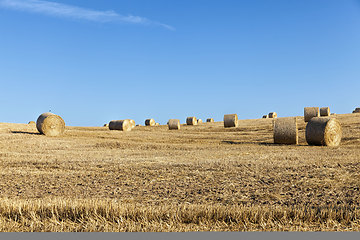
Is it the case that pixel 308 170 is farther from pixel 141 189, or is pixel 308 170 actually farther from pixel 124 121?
pixel 124 121

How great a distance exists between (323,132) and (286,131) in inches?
75.4

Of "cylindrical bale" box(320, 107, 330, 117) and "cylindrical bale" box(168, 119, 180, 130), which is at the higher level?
"cylindrical bale" box(320, 107, 330, 117)

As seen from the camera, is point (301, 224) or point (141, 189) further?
point (141, 189)

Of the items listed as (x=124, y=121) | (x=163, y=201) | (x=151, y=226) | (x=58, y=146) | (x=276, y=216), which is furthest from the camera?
(x=124, y=121)

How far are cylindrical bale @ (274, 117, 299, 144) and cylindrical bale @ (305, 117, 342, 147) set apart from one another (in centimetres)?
68

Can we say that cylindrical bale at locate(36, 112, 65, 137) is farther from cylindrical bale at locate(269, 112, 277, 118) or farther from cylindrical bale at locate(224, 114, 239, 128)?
cylindrical bale at locate(269, 112, 277, 118)

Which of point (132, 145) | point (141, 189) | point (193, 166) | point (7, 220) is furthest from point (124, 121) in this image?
point (7, 220)

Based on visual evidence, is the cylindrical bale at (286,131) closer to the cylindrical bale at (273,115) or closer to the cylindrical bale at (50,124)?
the cylindrical bale at (50,124)

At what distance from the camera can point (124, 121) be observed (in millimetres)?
30031

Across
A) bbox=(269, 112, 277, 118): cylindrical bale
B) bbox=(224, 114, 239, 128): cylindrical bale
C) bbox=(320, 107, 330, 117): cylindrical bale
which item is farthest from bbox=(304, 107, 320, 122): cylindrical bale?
bbox=(269, 112, 277, 118): cylindrical bale

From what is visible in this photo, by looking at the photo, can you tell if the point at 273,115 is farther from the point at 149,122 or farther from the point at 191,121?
the point at 149,122

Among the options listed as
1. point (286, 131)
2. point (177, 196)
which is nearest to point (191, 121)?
point (286, 131)

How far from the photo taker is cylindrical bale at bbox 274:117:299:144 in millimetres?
17594

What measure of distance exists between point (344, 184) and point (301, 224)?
3467 millimetres
